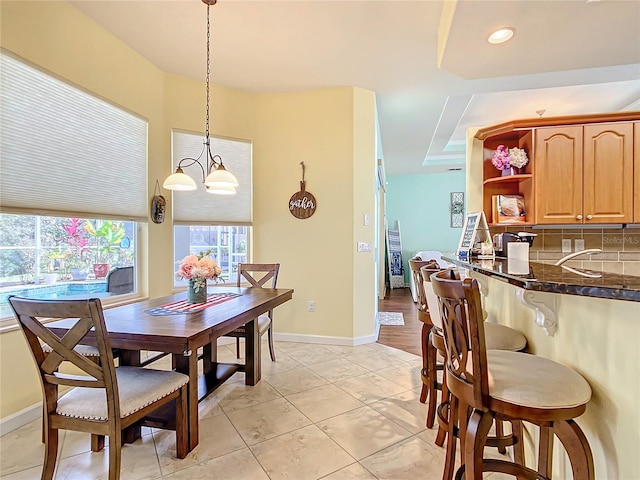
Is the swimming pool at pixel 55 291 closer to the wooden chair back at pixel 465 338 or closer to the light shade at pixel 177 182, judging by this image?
the light shade at pixel 177 182

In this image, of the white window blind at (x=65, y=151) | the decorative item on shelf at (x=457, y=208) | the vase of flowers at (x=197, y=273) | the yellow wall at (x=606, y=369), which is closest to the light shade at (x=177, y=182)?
the vase of flowers at (x=197, y=273)

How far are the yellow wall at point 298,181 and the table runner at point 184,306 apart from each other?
1080mm

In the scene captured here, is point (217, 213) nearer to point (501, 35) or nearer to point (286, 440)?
point (286, 440)

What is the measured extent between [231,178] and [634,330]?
2.35 m

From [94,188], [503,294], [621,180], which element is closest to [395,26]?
[503,294]

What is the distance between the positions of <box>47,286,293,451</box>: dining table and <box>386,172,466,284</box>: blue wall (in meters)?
6.22

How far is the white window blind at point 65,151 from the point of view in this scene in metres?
2.23

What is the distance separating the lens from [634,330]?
110 cm

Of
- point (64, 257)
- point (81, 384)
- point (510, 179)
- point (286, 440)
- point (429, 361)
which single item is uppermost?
point (510, 179)

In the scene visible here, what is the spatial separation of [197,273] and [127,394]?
984mm

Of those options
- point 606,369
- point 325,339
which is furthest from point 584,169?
point 325,339

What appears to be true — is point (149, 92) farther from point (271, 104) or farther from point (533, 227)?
point (533, 227)

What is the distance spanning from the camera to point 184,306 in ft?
8.15

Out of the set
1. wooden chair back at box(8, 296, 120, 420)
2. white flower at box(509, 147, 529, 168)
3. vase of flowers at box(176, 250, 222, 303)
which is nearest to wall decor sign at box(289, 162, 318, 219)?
vase of flowers at box(176, 250, 222, 303)
